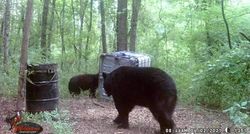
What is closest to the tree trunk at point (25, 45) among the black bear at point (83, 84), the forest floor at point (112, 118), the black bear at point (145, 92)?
the forest floor at point (112, 118)

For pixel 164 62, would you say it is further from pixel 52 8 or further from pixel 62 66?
pixel 52 8

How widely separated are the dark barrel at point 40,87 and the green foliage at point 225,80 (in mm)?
3272

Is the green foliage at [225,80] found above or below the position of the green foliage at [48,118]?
above

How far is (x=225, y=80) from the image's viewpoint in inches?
359

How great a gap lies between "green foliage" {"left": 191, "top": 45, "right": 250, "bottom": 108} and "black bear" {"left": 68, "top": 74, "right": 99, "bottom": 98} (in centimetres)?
327

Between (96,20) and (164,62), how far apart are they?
895 cm

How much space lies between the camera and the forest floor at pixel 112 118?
7.59 meters

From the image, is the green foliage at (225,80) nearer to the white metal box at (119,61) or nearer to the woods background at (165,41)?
the woods background at (165,41)

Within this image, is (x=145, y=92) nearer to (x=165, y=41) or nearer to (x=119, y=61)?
(x=119, y=61)

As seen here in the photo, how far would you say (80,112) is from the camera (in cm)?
927

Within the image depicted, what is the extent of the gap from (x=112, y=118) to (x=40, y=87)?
5.67 ft

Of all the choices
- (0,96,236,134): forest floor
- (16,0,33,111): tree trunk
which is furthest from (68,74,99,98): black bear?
(16,0,33,111): tree trunk

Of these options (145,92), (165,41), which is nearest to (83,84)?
(145,92)

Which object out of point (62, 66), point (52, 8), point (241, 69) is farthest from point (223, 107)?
point (52, 8)
